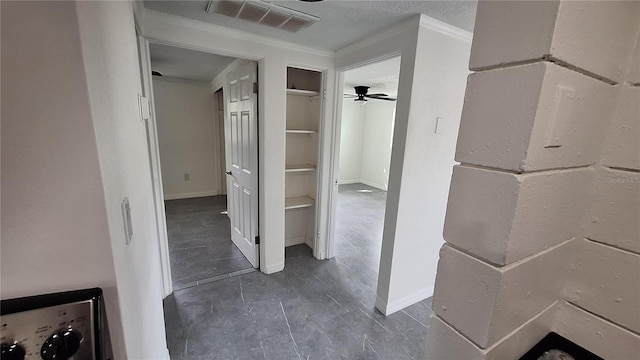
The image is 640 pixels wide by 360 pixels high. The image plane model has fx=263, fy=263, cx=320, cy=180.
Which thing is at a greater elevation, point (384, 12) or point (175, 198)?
point (384, 12)

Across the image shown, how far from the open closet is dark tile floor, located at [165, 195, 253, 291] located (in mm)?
754

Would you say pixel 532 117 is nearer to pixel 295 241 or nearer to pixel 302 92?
pixel 302 92

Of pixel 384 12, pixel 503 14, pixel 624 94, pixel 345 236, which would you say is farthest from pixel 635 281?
pixel 345 236

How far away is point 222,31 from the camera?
1.98m

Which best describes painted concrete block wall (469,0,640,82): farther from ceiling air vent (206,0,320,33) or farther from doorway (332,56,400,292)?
doorway (332,56,400,292)

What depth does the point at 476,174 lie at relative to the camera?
0.60 meters

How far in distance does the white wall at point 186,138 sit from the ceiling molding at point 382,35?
135 inches

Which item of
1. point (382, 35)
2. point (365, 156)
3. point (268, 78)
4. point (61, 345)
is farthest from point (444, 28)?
point (365, 156)

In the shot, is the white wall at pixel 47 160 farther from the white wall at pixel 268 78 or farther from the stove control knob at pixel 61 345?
the white wall at pixel 268 78

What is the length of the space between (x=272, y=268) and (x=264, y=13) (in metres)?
2.16

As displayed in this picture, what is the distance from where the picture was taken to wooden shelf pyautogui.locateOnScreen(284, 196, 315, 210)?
9.51 ft

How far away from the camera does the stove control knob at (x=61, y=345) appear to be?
1.61ft

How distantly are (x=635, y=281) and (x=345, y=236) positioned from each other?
3079 millimetres

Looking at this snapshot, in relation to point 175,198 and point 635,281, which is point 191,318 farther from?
point 175,198
